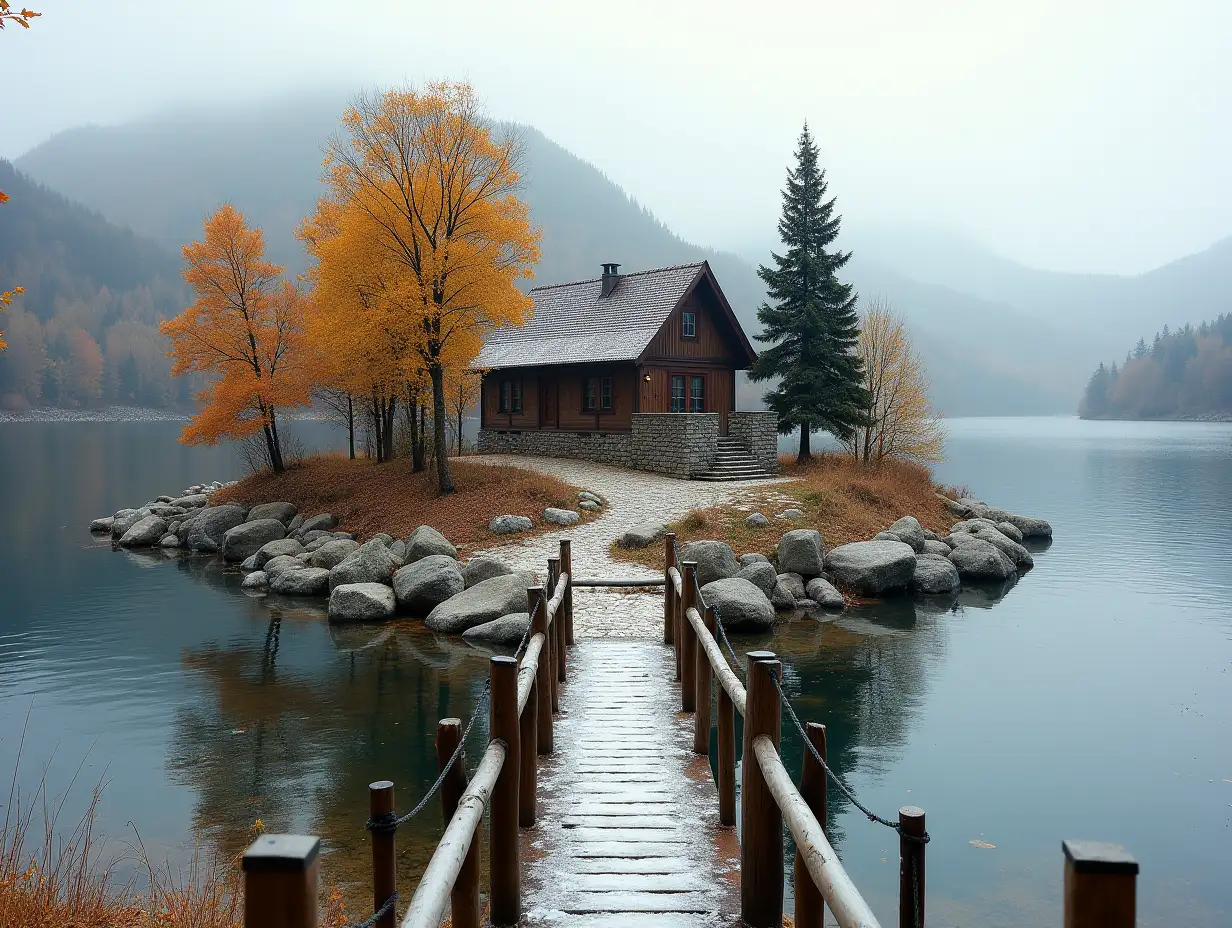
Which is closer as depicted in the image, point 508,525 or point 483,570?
point 483,570

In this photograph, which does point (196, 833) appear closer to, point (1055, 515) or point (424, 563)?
point (424, 563)

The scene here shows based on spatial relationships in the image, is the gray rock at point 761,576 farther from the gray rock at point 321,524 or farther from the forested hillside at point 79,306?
the forested hillside at point 79,306

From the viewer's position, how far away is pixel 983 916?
8430mm

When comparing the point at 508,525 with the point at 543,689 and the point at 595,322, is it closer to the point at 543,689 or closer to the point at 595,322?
the point at 595,322

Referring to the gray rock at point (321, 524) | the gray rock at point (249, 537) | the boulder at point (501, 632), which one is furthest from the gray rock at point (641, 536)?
the gray rock at point (249, 537)

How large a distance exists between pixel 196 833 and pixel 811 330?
94.1 ft

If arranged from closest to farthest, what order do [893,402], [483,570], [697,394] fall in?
[483,570] < [893,402] < [697,394]

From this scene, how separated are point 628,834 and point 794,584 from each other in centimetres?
1477

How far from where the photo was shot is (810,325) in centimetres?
3362

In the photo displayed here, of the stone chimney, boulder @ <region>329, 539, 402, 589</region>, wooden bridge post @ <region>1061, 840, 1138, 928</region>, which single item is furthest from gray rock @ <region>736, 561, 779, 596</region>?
the stone chimney

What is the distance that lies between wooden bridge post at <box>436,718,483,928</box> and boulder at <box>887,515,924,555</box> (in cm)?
2150

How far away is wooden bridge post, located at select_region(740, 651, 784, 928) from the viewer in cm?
525

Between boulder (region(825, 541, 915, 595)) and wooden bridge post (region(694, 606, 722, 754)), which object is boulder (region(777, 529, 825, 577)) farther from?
wooden bridge post (region(694, 606, 722, 754))

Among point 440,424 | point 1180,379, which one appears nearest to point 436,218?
point 440,424
